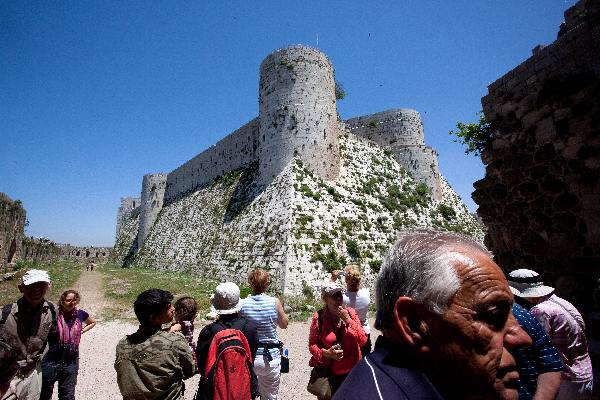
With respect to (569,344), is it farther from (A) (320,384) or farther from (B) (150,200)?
(B) (150,200)

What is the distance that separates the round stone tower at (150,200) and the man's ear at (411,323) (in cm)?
4183

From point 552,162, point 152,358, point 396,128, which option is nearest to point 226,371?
point 152,358

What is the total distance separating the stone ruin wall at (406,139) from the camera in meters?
25.5

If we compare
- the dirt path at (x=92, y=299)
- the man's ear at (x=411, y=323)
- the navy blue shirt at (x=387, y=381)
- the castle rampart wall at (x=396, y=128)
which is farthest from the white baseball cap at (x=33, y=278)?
the castle rampart wall at (x=396, y=128)

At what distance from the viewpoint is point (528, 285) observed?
3324 mm

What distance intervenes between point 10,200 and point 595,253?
21.8m

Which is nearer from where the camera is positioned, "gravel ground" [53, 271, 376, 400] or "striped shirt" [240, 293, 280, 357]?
"striped shirt" [240, 293, 280, 357]

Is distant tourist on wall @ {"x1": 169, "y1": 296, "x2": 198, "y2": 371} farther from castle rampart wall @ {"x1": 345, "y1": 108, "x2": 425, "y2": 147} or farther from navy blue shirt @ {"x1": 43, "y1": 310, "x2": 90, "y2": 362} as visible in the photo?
castle rampart wall @ {"x1": 345, "y1": 108, "x2": 425, "y2": 147}

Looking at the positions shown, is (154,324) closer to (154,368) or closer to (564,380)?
(154,368)

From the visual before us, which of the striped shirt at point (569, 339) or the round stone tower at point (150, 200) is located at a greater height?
the round stone tower at point (150, 200)

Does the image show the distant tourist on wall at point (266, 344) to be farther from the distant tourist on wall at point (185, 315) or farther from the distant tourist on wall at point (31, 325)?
the distant tourist on wall at point (31, 325)

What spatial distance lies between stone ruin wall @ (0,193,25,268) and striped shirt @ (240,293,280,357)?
16747mm

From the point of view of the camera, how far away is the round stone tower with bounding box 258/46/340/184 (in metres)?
18.7

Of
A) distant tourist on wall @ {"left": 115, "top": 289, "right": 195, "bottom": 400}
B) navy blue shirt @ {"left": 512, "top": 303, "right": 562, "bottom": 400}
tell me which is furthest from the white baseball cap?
navy blue shirt @ {"left": 512, "top": 303, "right": 562, "bottom": 400}
